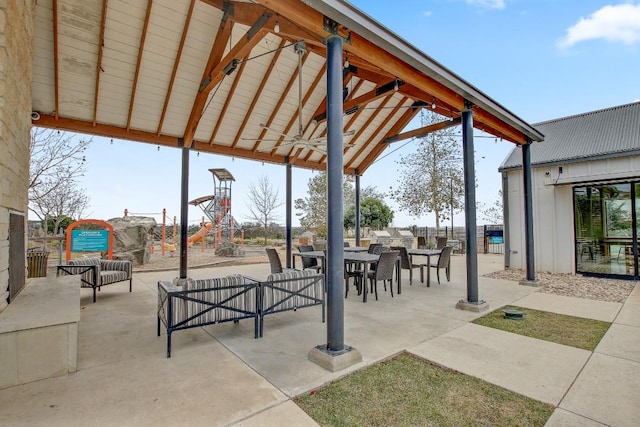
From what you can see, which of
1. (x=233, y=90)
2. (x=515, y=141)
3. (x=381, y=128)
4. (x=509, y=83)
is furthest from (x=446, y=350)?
(x=509, y=83)

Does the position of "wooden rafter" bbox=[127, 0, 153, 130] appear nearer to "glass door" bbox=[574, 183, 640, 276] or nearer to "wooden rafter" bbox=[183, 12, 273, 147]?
"wooden rafter" bbox=[183, 12, 273, 147]

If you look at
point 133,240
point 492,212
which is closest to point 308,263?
point 133,240

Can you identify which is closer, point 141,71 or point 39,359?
point 39,359

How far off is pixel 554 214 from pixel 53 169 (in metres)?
14.6

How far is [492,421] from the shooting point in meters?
2.08

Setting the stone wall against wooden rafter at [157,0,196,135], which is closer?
the stone wall

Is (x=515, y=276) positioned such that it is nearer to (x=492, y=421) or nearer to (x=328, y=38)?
(x=492, y=421)

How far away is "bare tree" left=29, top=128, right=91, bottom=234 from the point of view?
30.8 feet

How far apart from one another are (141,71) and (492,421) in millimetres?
6823

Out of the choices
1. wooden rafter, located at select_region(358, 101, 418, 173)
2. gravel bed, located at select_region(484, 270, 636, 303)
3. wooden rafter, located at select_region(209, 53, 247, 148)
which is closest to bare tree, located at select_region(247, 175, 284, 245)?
wooden rafter, located at select_region(358, 101, 418, 173)

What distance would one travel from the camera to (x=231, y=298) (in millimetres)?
3629

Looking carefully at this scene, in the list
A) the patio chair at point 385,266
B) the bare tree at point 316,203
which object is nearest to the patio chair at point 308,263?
the patio chair at point 385,266

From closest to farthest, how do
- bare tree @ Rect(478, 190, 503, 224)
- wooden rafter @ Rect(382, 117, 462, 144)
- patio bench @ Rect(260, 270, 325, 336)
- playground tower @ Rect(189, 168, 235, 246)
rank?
patio bench @ Rect(260, 270, 325, 336) → wooden rafter @ Rect(382, 117, 462, 144) → playground tower @ Rect(189, 168, 235, 246) → bare tree @ Rect(478, 190, 503, 224)

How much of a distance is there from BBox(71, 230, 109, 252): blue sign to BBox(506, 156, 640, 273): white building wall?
11.1m
